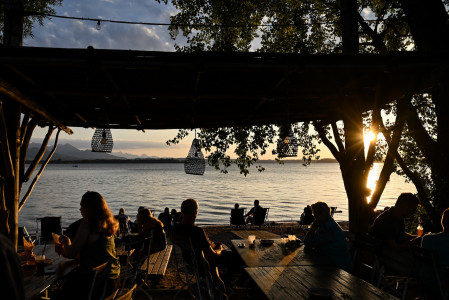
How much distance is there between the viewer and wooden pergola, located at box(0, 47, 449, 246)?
3.90 metres

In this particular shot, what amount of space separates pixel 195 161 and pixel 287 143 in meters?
2.09

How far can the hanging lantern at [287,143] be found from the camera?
635 cm

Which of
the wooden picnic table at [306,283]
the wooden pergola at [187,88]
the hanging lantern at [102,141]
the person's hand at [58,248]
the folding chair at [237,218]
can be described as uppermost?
the wooden pergola at [187,88]

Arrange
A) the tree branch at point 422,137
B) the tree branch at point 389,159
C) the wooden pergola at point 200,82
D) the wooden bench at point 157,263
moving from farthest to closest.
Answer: the tree branch at point 422,137
the tree branch at point 389,159
the wooden bench at point 157,263
the wooden pergola at point 200,82

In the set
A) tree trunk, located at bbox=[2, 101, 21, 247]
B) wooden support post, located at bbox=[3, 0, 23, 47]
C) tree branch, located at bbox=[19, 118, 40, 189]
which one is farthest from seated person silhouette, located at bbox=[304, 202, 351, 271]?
wooden support post, located at bbox=[3, 0, 23, 47]

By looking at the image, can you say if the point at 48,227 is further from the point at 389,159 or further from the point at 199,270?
the point at 389,159

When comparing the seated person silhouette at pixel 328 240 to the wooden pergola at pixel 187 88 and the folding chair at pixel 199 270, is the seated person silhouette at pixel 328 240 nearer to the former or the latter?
the folding chair at pixel 199 270

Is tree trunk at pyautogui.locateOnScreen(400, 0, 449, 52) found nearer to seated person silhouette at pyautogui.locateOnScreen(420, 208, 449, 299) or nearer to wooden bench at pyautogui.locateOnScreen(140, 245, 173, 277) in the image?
seated person silhouette at pyautogui.locateOnScreen(420, 208, 449, 299)

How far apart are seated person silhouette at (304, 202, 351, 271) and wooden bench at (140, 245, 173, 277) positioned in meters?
2.17

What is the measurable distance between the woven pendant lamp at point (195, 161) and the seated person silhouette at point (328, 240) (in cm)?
Answer: 310

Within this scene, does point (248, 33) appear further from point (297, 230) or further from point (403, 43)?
point (297, 230)

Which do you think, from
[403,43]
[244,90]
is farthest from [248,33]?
[244,90]

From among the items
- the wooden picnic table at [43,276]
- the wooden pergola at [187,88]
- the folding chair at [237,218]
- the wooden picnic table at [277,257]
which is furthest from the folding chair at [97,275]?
the folding chair at [237,218]

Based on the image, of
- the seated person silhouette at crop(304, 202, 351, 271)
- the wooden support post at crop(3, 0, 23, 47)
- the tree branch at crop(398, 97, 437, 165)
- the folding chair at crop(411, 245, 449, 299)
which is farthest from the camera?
the tree branch at crop(398, 97, 437, 165)
